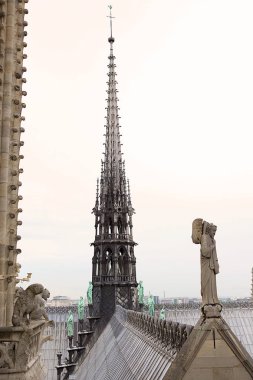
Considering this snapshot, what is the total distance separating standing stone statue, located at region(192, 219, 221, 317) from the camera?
11930 mm

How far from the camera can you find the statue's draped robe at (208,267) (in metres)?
12.1

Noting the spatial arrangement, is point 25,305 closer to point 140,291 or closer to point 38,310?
point 38,310

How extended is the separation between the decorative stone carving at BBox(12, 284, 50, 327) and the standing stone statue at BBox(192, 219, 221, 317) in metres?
4.11

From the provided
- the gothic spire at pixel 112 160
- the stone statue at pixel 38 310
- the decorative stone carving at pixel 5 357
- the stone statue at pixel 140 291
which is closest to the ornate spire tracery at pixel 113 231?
the gothic spire at pixel 112 160

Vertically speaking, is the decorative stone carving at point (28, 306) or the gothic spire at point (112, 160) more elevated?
the gothic spire at point (112, 160)

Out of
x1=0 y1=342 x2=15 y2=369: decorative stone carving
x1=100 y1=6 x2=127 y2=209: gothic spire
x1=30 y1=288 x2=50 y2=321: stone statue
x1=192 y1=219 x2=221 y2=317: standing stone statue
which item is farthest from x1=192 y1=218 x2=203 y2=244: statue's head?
x1=100 y1=6 x2=127 y2=209: gothic spire

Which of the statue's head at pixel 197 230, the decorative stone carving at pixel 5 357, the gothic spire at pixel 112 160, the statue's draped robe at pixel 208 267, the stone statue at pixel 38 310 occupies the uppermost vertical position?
the gothic spire at pixel 112 160

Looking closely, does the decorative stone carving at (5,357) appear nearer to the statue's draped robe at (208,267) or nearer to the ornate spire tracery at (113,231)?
the statue's draped robe at (208,267)

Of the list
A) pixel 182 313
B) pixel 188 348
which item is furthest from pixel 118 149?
pixel 188 348

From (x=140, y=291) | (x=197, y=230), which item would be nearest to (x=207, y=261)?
(x=197, y=230)

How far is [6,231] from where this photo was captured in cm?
1501

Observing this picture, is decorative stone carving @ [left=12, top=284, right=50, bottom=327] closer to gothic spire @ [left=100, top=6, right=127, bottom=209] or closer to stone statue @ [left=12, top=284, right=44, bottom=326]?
stone statue @ [left=12, top=284, right=44, bottom=326]

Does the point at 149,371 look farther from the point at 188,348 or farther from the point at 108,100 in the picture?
the point at 108,100

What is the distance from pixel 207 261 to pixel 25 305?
4.68 meters
